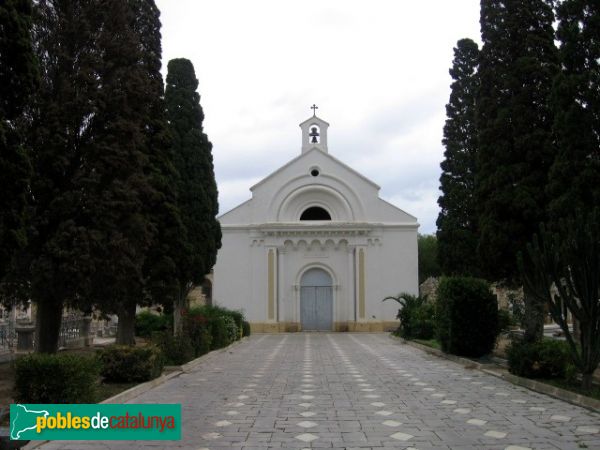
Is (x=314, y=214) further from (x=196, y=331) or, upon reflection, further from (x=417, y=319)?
(x=196, y=331)

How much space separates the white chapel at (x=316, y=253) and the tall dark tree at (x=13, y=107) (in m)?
26.6

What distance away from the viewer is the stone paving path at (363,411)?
699 cm

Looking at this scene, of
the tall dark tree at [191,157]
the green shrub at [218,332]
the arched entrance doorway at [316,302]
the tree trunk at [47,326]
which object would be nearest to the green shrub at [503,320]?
the green shrub at [218,332]

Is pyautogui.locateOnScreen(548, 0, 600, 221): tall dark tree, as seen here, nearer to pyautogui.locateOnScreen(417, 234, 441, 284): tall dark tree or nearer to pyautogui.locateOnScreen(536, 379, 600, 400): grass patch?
pyautogui.locateOnScreen(536, 379, 600, 400): grass patch

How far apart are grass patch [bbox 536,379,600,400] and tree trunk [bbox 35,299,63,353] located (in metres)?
9.57

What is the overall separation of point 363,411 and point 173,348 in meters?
7.85

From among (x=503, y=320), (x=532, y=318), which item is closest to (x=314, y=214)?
(x=503, y=320)

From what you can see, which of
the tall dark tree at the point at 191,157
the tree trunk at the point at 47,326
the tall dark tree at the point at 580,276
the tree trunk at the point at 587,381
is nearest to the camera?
the tall dark tree at the point at 580,276

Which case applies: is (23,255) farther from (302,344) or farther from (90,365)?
(302,344)

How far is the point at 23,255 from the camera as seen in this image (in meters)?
11.8

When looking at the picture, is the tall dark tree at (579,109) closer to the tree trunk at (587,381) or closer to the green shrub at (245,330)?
the tree trunk at (587,381)

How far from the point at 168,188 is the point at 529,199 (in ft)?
31.4

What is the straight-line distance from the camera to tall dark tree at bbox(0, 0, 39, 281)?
821cm

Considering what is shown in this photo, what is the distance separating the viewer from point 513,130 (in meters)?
16.4
